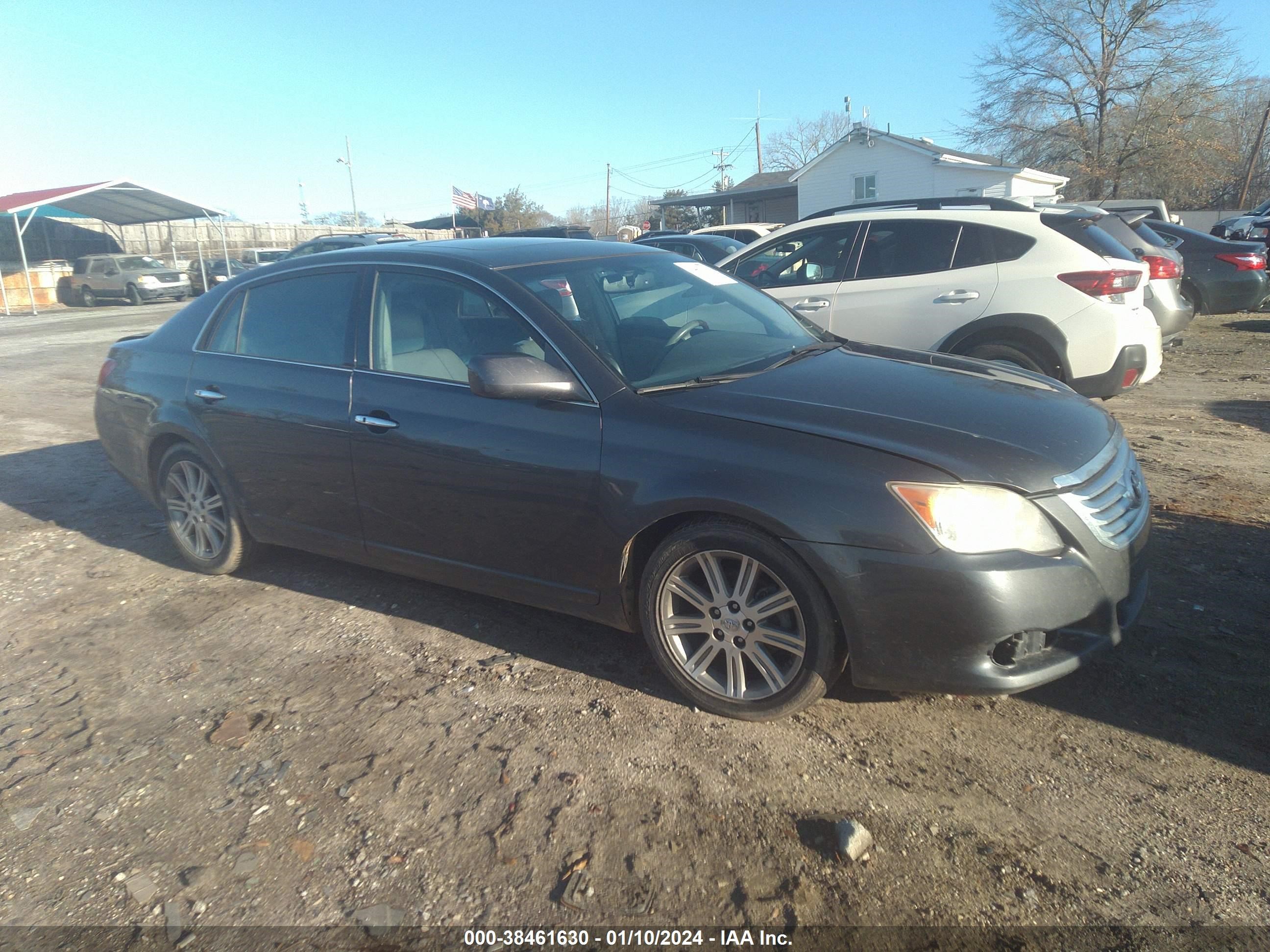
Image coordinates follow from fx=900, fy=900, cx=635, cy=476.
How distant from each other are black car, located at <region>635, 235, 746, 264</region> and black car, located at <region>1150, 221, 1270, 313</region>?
6459 mm

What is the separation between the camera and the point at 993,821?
2693mm

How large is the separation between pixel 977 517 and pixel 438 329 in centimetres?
239

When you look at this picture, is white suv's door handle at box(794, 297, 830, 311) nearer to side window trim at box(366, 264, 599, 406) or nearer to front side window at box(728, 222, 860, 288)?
front side window at box(728, 222, 860, 288)

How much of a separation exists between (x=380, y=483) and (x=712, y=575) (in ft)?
5.30

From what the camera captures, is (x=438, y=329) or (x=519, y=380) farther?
(x=438, y=329)

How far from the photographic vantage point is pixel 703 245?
550 inches

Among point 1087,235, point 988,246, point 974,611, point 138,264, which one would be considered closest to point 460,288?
point 974,611

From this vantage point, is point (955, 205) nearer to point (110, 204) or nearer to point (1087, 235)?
point (1087, 235)

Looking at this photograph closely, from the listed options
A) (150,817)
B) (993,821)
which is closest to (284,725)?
(150,817)

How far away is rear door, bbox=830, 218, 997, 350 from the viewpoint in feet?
22.2

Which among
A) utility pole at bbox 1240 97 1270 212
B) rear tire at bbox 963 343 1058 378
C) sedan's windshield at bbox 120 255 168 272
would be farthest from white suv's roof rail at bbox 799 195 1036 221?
utility pole at bbox 1240 97 1270 212

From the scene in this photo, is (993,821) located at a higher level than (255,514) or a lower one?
lower

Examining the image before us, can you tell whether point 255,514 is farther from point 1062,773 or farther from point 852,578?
point 1062,773

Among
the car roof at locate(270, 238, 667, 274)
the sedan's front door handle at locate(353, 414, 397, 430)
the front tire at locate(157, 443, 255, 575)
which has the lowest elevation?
the front tire at locate(157, 443, 255, 575)
